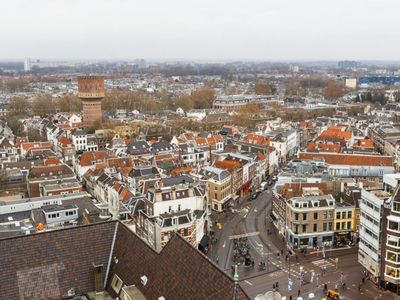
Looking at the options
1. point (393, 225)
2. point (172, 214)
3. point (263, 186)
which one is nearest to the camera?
point (393, 225)

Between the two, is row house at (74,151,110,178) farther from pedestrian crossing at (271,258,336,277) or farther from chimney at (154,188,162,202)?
pedestrian crossing at (271,258,336,277)

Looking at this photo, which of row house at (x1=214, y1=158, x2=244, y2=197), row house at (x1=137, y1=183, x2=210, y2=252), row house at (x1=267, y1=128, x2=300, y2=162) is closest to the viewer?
row house at (x1=137, y1=183, x2=210, y2=252)

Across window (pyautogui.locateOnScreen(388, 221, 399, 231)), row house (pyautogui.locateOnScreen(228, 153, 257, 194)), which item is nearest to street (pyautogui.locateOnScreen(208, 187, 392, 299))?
window (pyautogui.locateOnScreen(388, 221, 399, 231))

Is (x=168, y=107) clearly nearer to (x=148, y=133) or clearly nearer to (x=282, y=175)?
(x=148, y=133)

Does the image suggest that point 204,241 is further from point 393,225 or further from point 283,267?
point 393,225

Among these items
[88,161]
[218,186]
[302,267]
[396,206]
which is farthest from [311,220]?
[88,161]

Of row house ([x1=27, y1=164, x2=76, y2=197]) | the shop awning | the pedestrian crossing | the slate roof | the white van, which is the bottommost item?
the pedestrian crossing
